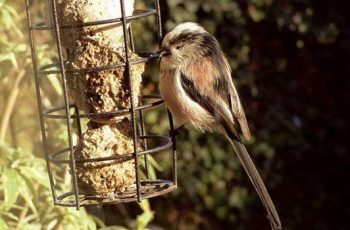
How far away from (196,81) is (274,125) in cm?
320

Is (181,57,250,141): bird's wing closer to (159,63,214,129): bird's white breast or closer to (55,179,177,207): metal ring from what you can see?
(159,63,214,129): bird's white breast

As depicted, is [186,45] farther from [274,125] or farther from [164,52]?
[274,125]

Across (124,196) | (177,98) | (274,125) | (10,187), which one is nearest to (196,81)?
(177,98)

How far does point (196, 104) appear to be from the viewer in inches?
139

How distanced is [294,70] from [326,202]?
1.13 meters

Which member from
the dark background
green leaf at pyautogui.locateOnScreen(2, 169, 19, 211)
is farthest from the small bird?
the dark background

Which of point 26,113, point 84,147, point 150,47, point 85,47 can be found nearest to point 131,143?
point 84,147

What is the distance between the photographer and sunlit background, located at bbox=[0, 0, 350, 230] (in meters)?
6.43

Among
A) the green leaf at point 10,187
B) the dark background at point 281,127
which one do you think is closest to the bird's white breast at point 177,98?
the green leaf at point 10,187

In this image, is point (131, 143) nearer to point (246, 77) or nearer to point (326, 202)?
point (246, 77)

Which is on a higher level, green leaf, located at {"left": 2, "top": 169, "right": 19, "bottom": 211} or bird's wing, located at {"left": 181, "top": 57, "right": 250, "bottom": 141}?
bird's wing, located at {"left": 181, "top": 57, "right": 250, "bottom": 141}

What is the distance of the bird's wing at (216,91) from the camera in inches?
137

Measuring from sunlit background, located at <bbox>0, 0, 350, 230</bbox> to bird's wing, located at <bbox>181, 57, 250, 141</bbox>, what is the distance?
8.23 ft

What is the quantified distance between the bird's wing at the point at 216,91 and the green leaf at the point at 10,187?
2.62 ft
